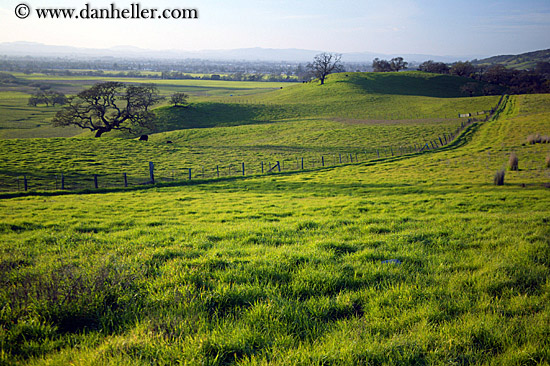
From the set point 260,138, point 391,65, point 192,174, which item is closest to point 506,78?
point 391,65

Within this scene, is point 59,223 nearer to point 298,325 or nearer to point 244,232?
point 244,232

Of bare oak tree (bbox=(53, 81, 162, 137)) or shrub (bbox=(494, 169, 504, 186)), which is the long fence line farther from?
bare oak tree (bbox=(53, 81, 162, 137))

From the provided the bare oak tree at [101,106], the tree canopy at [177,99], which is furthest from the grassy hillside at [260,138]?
the bare oak tree at [101,106]

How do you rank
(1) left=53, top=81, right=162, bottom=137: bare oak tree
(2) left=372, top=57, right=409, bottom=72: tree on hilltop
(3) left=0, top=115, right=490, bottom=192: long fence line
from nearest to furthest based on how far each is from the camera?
(3) left=0, top=115, right=490, bottom=192: long fence line
(1) left=53, top=81, right=162, bottom=137: bare oak tree
(2) left=372, top=57, right=409, bottom=72: tree on hilltop

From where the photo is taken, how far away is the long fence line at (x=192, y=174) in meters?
29.0

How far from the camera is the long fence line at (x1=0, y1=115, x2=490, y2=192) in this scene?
95.0ft

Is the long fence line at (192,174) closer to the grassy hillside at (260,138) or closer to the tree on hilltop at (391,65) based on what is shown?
the grassy hillside at (260,138)

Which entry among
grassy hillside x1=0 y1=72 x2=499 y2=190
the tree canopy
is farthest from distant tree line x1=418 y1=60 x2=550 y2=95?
the tree canopy

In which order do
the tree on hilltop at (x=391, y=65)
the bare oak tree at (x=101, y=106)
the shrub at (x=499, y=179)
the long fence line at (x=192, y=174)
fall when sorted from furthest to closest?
the tree on hilltop at (x=391, y=65), the bare oak tree at (x=101, y=106), the long fence line at (x=192, y=174), the shrub at (x=499, y=179)

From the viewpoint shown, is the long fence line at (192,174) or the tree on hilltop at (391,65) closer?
the long fence line at (192,174)

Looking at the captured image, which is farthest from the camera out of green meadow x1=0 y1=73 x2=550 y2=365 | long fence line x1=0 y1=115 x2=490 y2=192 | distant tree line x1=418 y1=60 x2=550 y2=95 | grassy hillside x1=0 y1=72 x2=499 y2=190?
distant tree line x1=418 y1=60 x2=550 y2=95

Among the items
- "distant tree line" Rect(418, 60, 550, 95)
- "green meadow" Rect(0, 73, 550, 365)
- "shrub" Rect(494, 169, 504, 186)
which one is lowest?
"shrub" Rect(494, 169, 504, 186)

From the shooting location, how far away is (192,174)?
36750mm

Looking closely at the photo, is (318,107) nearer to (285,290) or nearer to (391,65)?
(285,290)
